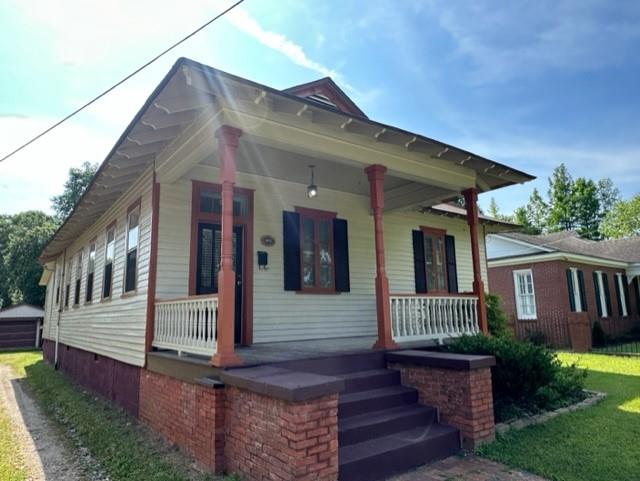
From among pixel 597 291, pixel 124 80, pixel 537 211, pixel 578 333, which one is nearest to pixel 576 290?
pixel 597 291

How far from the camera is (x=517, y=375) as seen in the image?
5.07 metres

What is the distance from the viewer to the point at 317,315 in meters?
7.32

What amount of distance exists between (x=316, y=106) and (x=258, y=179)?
107 inches

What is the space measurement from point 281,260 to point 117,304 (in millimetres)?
3055

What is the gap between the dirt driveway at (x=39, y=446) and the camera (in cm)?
417

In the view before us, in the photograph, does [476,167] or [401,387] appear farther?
[476,167]

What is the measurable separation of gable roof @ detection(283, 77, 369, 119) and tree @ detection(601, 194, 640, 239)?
38291 mm

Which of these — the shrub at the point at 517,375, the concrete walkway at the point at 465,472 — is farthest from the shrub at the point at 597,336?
the concrete walkway at the point at 465,472

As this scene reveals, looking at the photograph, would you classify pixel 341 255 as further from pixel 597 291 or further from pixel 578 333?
pixel 597 291

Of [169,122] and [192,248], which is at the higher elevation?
[169,122]

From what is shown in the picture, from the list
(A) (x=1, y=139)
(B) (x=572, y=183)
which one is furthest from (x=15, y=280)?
(B) (x=572, y=183)

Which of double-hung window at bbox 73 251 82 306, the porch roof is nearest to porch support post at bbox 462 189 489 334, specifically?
the porch roof

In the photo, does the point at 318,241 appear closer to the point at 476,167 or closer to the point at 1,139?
the point at 476,167

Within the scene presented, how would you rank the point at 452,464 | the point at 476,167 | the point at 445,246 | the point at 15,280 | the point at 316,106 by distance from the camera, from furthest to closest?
the point at 15,280 → the point at 445,246 → the point at 476,167 → the point at 316,106 → the point at 452,464
